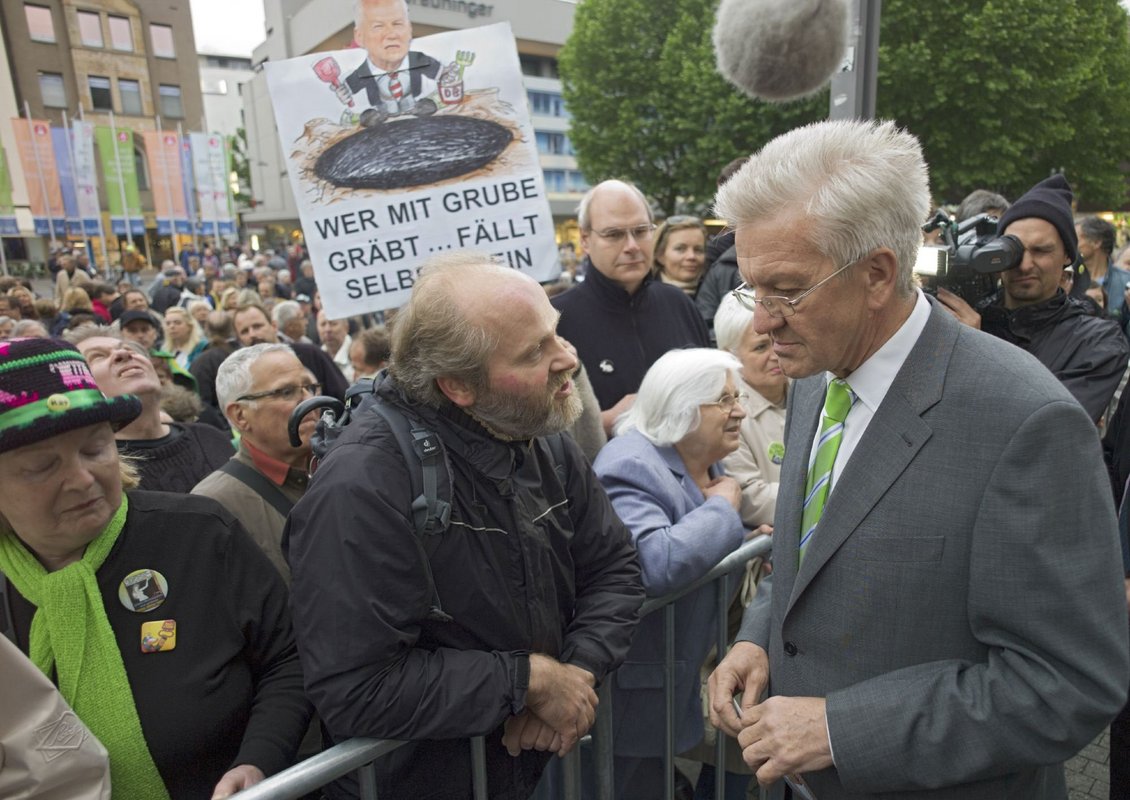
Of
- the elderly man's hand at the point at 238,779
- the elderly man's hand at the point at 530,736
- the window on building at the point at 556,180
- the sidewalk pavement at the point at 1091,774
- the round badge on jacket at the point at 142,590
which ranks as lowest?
the sidewalk pavement at the point at 1091,774

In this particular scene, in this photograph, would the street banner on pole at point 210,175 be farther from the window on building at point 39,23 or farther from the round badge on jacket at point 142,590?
the round badge on jacket at point 142,590

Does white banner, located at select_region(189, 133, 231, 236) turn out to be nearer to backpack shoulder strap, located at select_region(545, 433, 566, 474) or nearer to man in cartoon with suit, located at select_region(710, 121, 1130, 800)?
backpack shoulder strap, located at select_region(545, 433, 566, 474)

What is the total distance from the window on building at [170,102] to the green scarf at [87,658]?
149 feet

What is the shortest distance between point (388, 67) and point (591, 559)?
99.1 inches

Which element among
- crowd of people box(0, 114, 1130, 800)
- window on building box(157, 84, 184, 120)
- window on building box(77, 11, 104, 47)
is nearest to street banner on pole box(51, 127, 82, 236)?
window on building box(77, 11, 104, 47)

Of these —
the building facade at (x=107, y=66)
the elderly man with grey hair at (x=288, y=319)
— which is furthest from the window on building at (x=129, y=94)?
the elderly man with grey hair at (x=288, y=319)

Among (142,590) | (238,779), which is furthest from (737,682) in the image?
(142,590)

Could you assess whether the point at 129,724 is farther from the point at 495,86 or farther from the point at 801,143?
the point at 495,86

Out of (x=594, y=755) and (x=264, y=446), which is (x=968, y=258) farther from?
(x=264, y=446)

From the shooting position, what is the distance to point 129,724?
60.6 inches

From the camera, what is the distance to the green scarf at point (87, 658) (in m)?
1.52

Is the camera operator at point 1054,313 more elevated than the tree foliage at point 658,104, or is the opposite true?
the tree foliage at point 658,104

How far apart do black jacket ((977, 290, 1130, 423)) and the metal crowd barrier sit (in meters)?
1.52

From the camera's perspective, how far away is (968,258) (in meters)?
2.62
